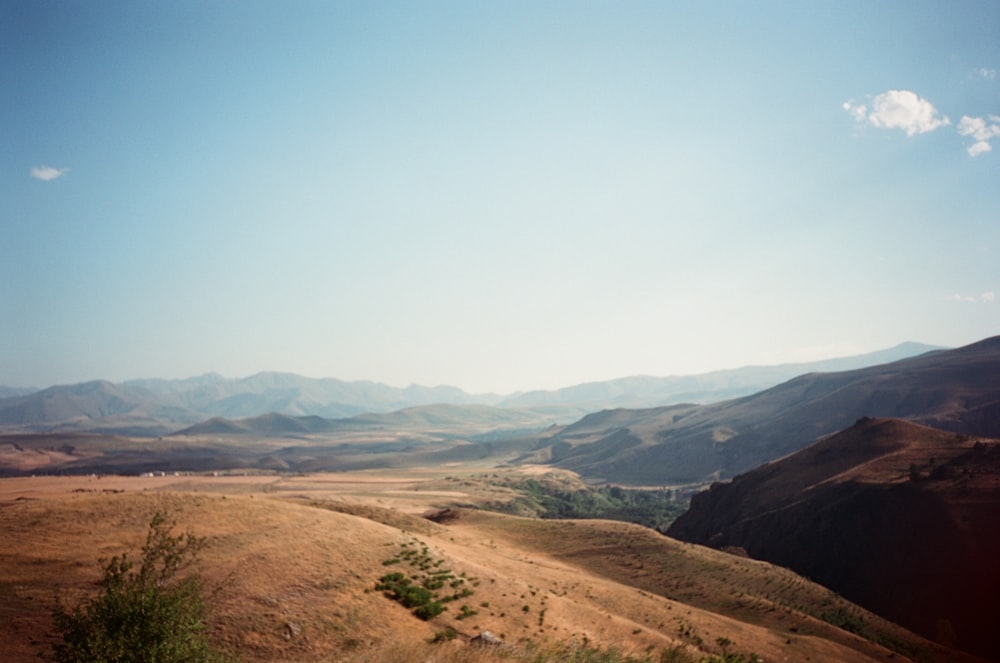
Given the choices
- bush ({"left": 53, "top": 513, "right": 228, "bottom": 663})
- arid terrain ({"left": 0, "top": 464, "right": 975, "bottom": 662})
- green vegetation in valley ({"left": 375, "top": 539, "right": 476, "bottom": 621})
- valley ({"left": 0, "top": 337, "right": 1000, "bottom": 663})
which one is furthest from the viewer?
green vegetation in valley ({"left": 375, "top": 539, "right": 476, "bottom": 621})

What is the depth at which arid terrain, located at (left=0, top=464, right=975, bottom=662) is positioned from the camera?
2173cm

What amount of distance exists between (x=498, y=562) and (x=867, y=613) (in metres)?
→ 39.9

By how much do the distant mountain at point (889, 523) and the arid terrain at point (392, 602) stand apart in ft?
63.9

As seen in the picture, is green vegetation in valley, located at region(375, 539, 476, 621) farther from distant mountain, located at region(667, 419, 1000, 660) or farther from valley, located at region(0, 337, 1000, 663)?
distant mountain, located at region(667, 419, 1000, 660)

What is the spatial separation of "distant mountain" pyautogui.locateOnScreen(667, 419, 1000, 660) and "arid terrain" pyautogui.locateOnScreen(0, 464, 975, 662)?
1949 cm

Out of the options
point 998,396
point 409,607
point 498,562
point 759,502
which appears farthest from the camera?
point 998,396

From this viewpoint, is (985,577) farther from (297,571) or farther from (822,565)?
(297,571)

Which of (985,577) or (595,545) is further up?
(595,545)

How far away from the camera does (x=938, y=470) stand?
79.2 meters

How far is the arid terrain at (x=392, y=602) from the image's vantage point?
71.3ft

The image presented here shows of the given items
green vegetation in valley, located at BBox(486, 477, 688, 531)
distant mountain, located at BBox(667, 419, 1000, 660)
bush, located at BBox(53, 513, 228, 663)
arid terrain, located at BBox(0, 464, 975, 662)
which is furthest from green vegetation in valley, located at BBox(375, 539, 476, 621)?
green vegetation in valley, located at BBox(486, 477, 688, 531)

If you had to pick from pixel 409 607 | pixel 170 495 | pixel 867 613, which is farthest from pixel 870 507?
pixel 170 495

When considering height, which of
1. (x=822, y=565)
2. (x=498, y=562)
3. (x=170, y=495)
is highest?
(x=170, y=495)

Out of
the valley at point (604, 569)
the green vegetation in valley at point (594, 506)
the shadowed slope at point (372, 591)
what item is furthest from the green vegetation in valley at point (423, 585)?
the green vegetation in valley at point (594, 506)
